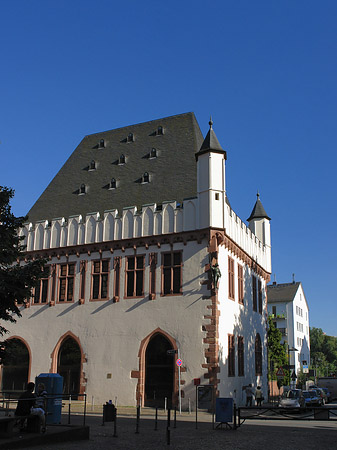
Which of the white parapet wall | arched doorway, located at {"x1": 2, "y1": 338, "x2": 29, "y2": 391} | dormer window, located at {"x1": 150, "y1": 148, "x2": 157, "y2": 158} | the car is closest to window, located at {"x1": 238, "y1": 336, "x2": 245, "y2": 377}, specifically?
the car

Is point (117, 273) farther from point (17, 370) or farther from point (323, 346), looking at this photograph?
point (323, 346)

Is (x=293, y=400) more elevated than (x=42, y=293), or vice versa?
(x=42, y=293)

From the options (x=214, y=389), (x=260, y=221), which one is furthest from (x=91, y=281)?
(x=260, y=221)

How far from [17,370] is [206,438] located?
66.0 feet

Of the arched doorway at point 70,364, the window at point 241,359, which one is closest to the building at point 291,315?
the window at point 241,359

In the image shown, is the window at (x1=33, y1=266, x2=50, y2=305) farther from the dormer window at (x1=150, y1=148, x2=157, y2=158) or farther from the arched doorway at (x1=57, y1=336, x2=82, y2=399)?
the dormer window at (x1=150, y1=148, x2=157, y2=158)

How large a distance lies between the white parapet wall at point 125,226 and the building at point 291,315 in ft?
162

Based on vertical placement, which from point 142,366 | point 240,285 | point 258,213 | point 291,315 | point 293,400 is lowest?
point 293,400

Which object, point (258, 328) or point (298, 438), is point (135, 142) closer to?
point (258, 328)

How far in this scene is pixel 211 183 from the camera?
29.3 metres

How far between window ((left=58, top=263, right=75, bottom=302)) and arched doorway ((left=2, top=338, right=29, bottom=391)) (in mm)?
3989

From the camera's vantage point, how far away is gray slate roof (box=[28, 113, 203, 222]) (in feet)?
108

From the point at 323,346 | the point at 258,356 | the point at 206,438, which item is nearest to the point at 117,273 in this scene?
the point at 258,356

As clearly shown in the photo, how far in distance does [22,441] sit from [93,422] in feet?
25.9
